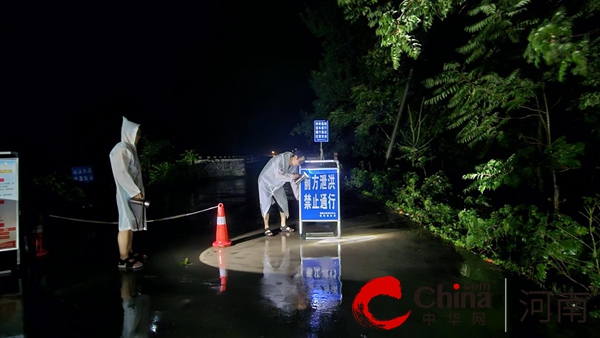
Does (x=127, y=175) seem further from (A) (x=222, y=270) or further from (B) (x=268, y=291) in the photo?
(B) (x=268, y=291)

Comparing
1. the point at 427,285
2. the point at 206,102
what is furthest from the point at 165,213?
the point at 206,102

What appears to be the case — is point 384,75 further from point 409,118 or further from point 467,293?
point 467,293

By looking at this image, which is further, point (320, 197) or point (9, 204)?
point (320, 197)

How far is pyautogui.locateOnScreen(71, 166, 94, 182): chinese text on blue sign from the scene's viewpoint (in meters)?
11.5

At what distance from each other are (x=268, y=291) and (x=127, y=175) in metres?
2.73

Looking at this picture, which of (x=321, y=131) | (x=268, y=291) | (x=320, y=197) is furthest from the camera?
(x=321, y=131)

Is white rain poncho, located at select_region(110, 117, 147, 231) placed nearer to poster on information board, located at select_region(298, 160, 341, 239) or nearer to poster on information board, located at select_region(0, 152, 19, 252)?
poster on information board, located at select_region(0, 152, 19, 252)

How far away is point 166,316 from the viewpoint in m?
4.52

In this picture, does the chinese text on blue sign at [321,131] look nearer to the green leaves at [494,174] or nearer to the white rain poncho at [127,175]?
the green leaves at [494,174]

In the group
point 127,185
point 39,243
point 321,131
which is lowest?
point 39,243

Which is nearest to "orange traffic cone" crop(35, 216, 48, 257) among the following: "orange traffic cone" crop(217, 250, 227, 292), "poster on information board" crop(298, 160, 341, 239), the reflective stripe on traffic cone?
the reflective stripe on traffic cone

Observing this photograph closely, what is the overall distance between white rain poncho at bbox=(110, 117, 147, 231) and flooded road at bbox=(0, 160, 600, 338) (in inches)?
30.9

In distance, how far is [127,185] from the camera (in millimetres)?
6043

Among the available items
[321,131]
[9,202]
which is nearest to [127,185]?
[9,202]
